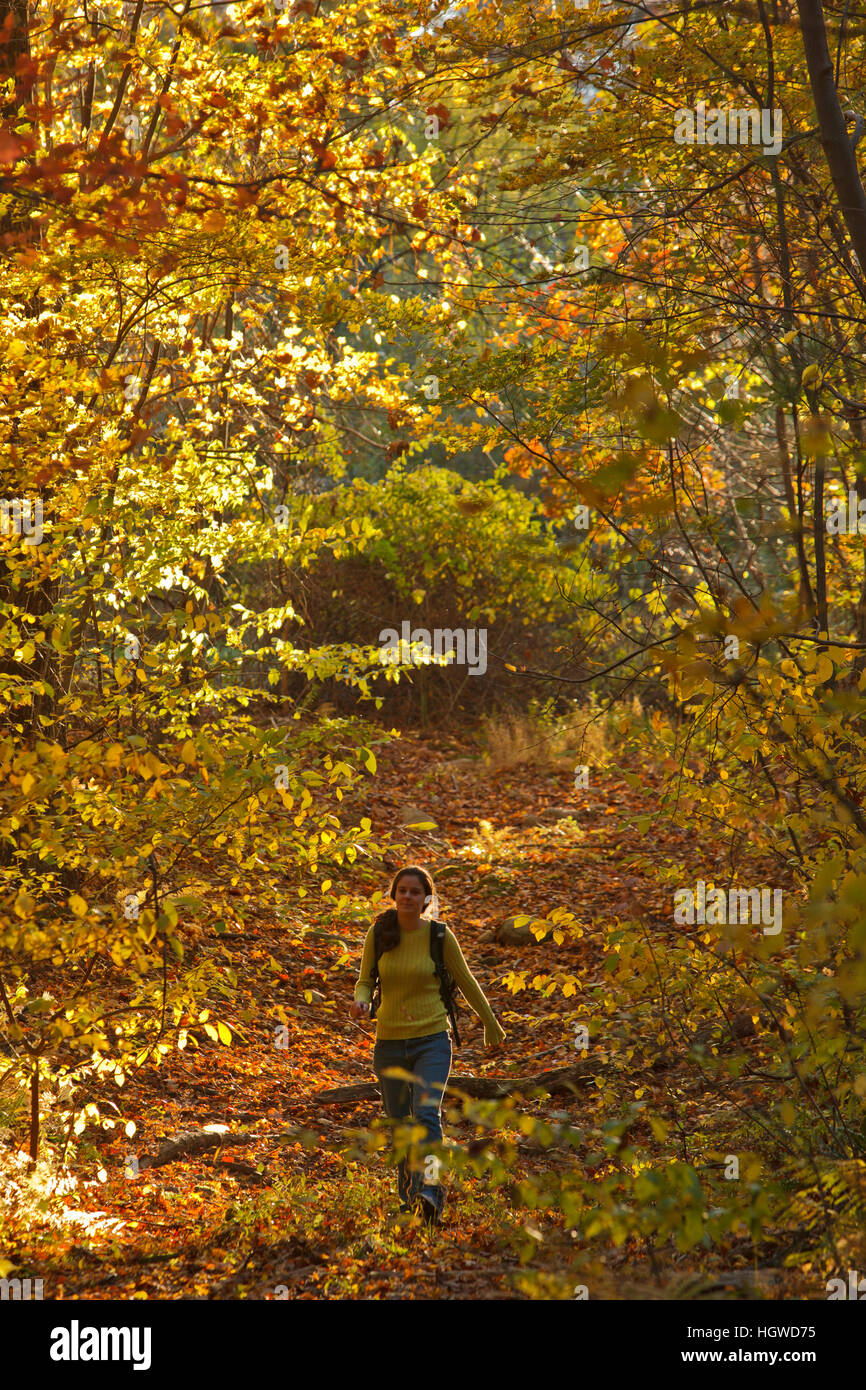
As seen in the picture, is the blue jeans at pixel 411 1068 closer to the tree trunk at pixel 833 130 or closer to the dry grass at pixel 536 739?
the tree trunk at pixel 833 130

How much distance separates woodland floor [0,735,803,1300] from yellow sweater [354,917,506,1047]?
1.84 ft

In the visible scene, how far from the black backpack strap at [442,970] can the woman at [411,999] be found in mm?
22

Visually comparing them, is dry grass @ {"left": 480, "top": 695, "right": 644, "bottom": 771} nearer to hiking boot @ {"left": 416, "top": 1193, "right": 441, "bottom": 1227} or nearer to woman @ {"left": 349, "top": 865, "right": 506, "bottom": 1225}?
woman @ {"left": 349, "top": 865, "right": 506, "bottom": 1225}

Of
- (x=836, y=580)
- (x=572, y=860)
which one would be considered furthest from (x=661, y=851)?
(x=836, y=580)

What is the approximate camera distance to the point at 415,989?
4891 mm

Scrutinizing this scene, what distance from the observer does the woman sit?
15.8 feet

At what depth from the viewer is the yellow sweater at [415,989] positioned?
485cm

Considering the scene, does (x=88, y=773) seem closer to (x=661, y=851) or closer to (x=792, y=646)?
(x=792, y=646)

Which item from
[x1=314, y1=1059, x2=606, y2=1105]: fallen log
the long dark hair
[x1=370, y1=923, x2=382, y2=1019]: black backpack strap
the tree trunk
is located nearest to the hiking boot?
[x1=370, y1=923, x2=382, y2=1019]: black backpack strap

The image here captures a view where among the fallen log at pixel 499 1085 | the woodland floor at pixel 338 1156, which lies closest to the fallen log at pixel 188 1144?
the woodland floor at pixel 338 1156

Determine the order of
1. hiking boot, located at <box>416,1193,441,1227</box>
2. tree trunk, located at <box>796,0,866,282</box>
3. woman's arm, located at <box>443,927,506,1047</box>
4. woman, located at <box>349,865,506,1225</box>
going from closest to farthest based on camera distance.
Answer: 1. tree trunk, located at <box>796,0,866,282</box>
2. hiking boot, located at <box>416,1193,441,1227</box>
3. woman, located at <box>349,865,506,1225</box>
4. woman's arm, located at <box>443,927,506,1047</box>

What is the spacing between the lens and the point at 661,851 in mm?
9859

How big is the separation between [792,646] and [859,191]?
5.99 feet

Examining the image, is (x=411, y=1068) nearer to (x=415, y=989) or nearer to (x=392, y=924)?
(x=415, y=989)
